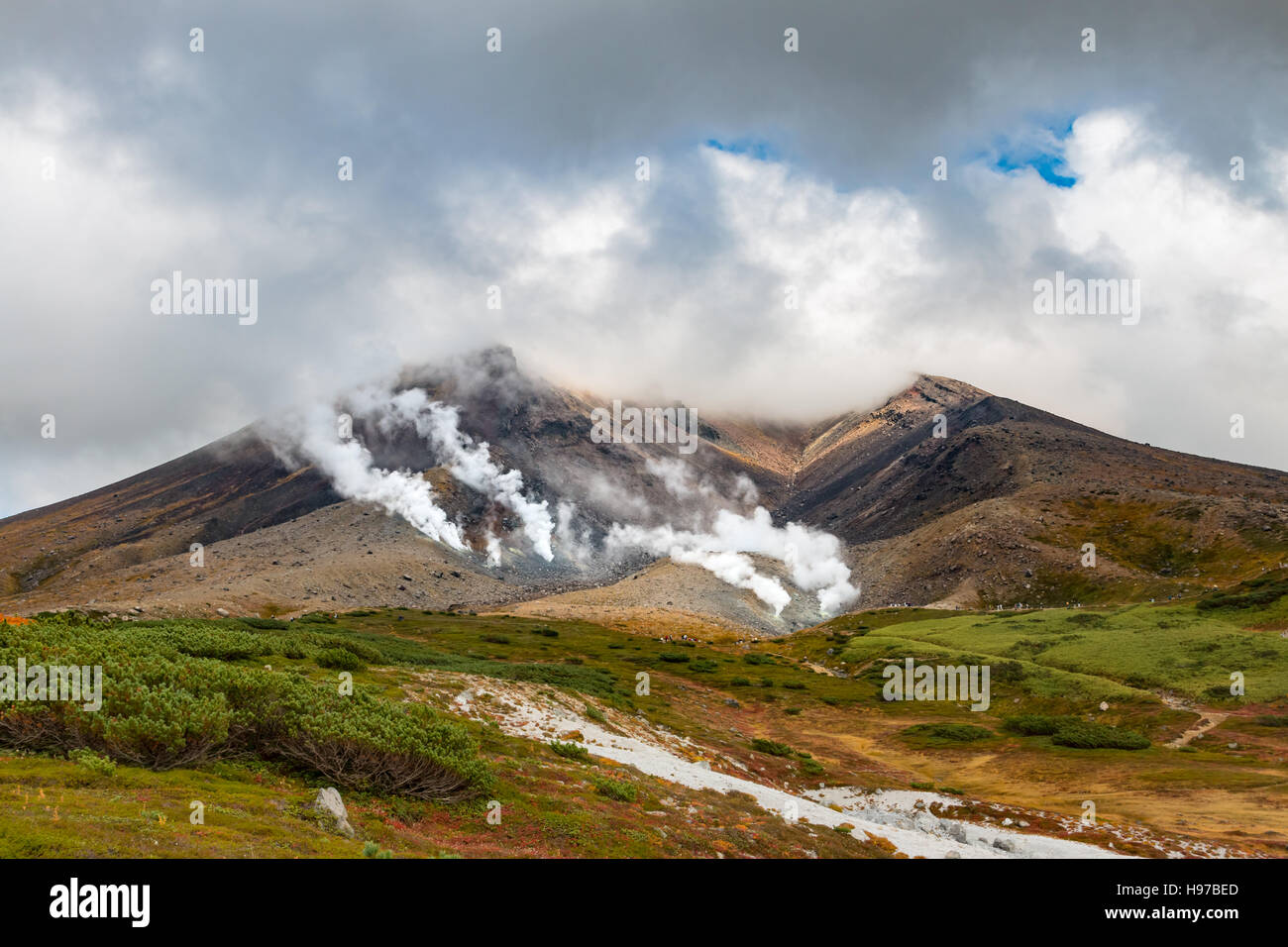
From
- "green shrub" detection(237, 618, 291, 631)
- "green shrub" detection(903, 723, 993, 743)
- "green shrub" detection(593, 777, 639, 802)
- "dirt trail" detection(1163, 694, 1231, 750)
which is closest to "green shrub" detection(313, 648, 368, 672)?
"green shrub" detection(593, 777, 639, 802)

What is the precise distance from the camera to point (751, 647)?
356 feet

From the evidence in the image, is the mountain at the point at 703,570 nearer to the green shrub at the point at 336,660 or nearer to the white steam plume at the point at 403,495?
the white steam plume at the point at 403,495

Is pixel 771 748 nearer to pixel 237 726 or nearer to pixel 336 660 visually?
pixel 336 660

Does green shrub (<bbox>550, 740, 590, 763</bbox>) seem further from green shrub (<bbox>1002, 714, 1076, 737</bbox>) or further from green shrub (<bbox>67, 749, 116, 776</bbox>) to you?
green shrub (<bbox>1002, 714, 1076, 737</bbox>)

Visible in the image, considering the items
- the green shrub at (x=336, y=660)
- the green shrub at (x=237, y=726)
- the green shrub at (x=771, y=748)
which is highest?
the green shrub at (x=237, y=726)

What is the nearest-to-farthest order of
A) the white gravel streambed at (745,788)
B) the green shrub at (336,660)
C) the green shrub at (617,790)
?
1. the green shrub at (617,790)
2. the white gravel streambed at (745,788)
3. the green shrub at (336,660)

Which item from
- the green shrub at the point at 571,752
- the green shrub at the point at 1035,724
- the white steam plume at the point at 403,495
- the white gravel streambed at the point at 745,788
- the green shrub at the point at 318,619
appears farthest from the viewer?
the white steam plume at the point at 403,495

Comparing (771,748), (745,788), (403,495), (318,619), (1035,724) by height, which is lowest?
(1035,724)

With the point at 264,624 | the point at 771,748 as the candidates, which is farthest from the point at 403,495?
the point at 771,748

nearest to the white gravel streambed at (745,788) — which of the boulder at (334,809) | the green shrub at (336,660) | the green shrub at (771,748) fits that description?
the green shrub at (336,660)

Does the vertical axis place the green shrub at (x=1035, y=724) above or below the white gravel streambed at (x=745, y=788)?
below

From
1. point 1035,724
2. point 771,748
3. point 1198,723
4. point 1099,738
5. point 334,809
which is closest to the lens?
point 334,809

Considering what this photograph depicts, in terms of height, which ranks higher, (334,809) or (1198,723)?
(334,809)

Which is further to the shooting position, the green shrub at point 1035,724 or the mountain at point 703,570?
the mountain at point 703,570
